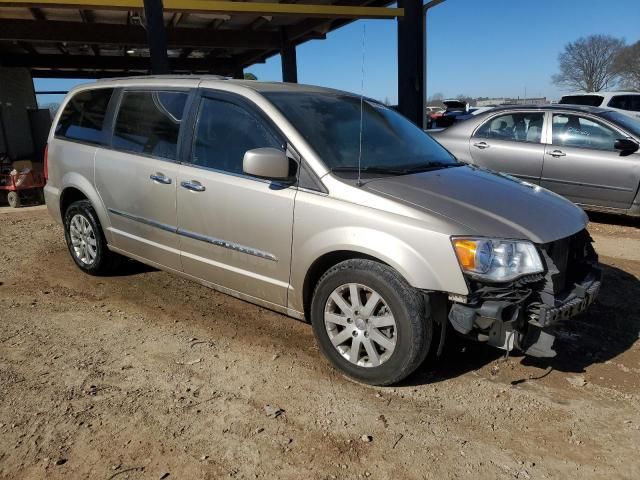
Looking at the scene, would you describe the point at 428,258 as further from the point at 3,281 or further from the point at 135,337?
the point at 3,281

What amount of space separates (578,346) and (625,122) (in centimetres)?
456

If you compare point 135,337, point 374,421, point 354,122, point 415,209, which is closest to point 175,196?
point 135,337

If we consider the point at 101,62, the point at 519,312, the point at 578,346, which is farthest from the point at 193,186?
the point at 101,62

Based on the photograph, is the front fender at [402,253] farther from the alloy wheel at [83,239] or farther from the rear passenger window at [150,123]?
the alloy wheel at [83,239]

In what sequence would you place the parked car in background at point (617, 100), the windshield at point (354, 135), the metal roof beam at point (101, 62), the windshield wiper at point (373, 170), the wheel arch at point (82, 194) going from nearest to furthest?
the windshield wiper at point (373, 170)
the windshield at point (354, 135)
the wheel arch at point (82, 194)
the parked car in background at point (617, 100)
the metal roof beam at point (101, 62)

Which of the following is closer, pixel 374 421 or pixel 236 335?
pixel 374 421

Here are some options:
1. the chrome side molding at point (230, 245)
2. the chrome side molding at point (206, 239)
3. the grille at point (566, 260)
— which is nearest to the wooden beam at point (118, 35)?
the chrome side molding at point (206, 239)

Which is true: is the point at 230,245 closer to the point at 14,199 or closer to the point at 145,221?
the point at 145,221

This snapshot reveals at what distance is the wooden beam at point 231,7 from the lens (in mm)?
7520

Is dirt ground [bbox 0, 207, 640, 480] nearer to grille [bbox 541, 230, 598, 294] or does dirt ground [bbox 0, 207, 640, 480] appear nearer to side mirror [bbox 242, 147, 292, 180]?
grille [bbox 541, 230, 598, 294]

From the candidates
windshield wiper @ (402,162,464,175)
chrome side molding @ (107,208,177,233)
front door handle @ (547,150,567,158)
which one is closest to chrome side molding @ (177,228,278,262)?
chrome side molding @ (107,208,177,233)

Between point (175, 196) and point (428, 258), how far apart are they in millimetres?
2042

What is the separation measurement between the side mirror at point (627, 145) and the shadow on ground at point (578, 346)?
276 cm

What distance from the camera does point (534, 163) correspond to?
283 inches
